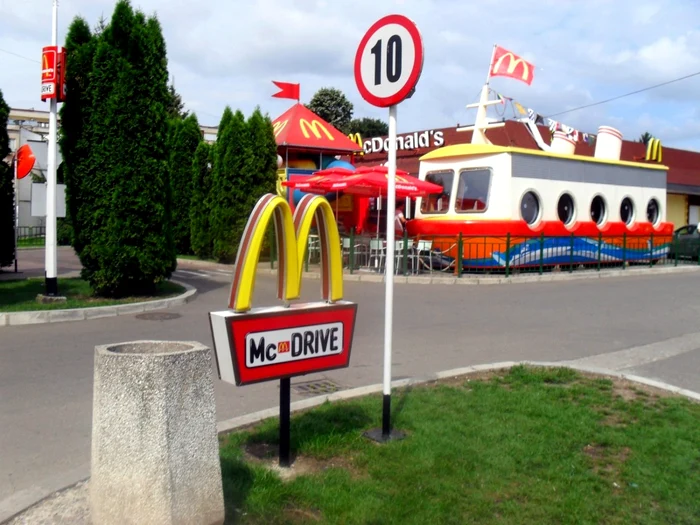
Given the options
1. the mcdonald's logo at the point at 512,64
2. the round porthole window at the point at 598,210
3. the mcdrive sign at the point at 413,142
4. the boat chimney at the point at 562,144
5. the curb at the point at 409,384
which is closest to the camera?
the curb at the point at 409,384

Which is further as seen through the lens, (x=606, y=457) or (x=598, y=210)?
(x=598, y=210)

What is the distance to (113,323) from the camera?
1060 cm

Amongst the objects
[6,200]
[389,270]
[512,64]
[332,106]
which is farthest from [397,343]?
[332,106]

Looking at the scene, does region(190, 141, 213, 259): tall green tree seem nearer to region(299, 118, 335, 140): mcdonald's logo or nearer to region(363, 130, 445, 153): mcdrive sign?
region(299, 118, 335, 140): mcdonald's logo

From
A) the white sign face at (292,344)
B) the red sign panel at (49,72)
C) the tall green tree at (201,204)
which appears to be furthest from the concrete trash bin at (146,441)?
the tall green tree at (201,204)

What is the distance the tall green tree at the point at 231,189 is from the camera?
21359 mm

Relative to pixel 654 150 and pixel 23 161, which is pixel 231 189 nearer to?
pixel 23 161

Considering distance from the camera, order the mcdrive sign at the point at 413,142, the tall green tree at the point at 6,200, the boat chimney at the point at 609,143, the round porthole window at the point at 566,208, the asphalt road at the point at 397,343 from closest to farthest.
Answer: the asphalt road at the point at 397,343
the tall green tree at the point at 6,200
the round porthole window at the point at 566,208
the boat chimney at the point at 609,143
the mcdrive sign at the point at 413,142

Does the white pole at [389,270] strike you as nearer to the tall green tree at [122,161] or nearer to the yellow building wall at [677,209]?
the tall green tree at [122,161]

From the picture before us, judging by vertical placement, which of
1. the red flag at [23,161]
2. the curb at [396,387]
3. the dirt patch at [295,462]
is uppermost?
the red flag at [23,161]

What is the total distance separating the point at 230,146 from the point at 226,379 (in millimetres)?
18119

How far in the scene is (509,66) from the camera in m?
21.0

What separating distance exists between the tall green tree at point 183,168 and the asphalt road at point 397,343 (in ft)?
28.3

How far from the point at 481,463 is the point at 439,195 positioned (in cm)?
1572
